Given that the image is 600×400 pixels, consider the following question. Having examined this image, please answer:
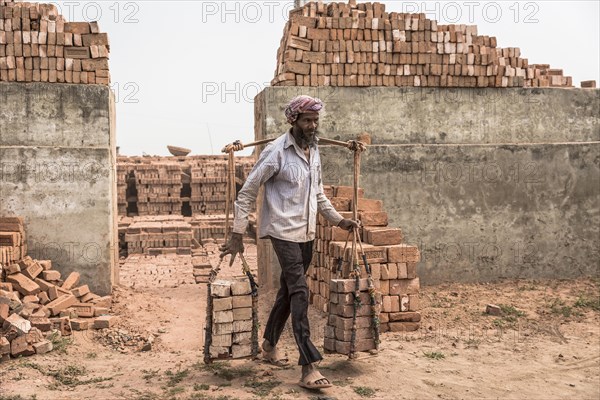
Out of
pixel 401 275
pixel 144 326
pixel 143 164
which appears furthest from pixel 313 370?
pixel 143 164

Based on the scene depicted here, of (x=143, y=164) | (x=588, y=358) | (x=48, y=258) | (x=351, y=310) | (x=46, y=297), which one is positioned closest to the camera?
→ (x=351, y=310)

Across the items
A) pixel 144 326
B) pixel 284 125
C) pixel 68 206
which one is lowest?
pixel 144 326

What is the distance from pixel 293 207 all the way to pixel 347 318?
3.57ft

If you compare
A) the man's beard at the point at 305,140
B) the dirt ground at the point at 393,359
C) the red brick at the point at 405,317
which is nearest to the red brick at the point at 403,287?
the red brick at the point at 405,317

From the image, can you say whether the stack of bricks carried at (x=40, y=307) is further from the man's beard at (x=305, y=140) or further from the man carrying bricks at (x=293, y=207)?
the man's beard at (x=305, y=140)

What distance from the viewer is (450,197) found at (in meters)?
9.89

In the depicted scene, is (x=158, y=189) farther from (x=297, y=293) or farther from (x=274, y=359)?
(x=297, y=293)

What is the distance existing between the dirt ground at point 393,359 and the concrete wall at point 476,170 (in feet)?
1.78

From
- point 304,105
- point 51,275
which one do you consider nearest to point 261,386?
point 304,105

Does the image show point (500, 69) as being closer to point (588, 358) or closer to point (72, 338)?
point (588, 358)

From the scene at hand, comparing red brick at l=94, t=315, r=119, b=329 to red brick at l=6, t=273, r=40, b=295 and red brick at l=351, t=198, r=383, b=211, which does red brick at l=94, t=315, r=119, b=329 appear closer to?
red brick at l=6, t=273, r=40, b=295

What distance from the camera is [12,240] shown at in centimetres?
802

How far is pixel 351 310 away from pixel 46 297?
14.3 ft

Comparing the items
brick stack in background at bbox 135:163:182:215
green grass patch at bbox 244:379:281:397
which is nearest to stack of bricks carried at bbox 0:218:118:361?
green grass patch at bbox 244:379:281:397
